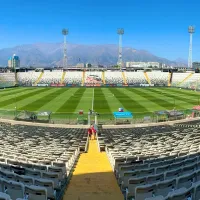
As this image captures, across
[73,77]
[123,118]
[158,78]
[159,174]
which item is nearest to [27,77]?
[73,77]

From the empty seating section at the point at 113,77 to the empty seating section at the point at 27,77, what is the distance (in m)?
32.7

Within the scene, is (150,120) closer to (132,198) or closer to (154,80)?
(132,198)

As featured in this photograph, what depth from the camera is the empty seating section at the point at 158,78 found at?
118875 mm

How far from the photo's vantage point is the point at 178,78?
Result: 118 meters

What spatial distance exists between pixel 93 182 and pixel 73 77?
115 m

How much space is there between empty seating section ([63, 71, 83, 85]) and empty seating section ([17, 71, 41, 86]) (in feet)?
46.8

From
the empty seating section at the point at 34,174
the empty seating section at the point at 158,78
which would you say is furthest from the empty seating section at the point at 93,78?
the empty seating section at the point at 34,174

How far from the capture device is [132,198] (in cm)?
812

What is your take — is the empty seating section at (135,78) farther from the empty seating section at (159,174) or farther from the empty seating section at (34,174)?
the empty seating section at (34,174)

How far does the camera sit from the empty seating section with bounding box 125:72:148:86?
118m

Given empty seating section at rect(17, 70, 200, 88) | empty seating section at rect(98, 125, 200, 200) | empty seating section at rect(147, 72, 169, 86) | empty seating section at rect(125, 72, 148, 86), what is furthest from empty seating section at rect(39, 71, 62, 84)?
empty seating section at rect(98, 125, 200, 200)

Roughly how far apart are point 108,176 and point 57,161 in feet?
7.91

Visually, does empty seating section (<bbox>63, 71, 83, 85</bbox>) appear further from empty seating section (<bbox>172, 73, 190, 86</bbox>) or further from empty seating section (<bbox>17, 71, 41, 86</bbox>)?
empty seating section (<bbox>172, 73, 190, 86</bbox>)

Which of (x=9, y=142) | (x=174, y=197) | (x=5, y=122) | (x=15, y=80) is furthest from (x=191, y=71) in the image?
(x=174, y=197)
